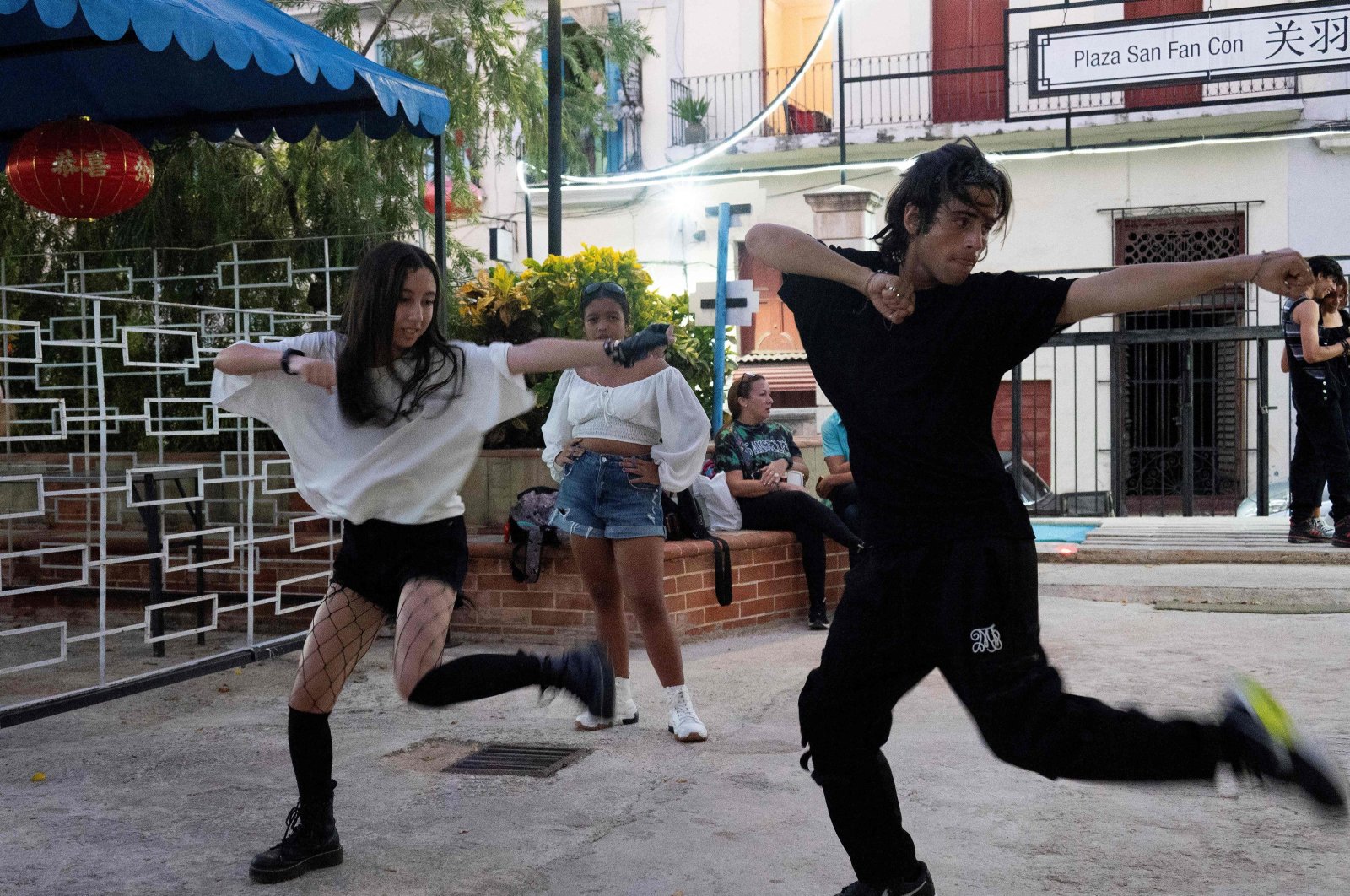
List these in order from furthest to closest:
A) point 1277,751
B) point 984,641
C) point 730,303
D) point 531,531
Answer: point 730,303, point 531,531, point 984,641, point 1277,751

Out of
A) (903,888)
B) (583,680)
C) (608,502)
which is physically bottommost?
(903,888)

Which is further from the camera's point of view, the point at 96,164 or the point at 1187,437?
the point at 1187,437

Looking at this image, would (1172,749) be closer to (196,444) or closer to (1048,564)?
(1048,564)

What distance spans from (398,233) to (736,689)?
5.59m

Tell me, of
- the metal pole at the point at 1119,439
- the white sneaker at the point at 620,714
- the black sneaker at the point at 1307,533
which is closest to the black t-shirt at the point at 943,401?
the white sneaker at the point at 620,714

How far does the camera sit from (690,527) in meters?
7.39

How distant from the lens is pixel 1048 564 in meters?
9.84

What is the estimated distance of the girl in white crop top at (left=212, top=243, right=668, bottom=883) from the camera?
11.7ft

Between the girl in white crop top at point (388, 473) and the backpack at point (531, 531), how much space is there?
127 inches

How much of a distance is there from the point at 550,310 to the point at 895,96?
1312cm

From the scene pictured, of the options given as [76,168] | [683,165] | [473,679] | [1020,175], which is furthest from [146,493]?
[1020,175]

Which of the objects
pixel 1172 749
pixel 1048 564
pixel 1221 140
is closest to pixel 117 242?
pixel 1048 564

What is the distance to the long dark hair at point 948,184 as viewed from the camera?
288cm

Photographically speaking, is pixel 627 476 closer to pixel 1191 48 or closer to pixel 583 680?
pixel 583 680
